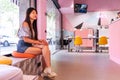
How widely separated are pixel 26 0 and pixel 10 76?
14.7 ft

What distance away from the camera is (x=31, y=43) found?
128 inches

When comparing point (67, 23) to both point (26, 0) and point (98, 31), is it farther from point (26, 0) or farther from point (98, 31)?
point (26, 0)

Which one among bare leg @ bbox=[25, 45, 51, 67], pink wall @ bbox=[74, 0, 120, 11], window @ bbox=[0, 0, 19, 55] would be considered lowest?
bare leg @ bbox=[25, 45, 51, 67]

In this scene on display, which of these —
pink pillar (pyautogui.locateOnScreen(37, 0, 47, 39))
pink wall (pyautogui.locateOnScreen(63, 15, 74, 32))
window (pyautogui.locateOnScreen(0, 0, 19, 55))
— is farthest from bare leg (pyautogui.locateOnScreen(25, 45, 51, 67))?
pink wall (pyautogui.locateOnScreen(63, 15, 74, 32))

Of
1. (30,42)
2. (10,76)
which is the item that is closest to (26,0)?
(30,42)

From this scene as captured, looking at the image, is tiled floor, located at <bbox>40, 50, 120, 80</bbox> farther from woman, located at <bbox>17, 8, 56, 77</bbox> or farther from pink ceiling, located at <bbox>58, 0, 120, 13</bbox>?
pink ceiling, located at <bbox>58, 0, 120, 13</bbox>

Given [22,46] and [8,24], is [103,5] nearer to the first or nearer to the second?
[8,24]

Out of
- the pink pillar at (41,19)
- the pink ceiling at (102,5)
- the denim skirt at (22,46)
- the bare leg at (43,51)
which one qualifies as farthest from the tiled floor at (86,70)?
the pink ceiling at (102,5)

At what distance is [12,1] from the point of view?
4.24 m

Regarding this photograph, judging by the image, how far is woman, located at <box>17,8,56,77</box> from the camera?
305 cm

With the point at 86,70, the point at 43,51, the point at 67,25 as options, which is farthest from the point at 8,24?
the point at 67,25

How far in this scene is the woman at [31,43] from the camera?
10.0 ft

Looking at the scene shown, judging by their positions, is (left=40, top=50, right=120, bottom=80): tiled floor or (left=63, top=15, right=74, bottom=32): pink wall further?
(left=63, top=15, right=74, bottom=32): pink wall

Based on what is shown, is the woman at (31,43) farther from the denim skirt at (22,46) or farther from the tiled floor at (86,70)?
the tiled floor at (86,70)
